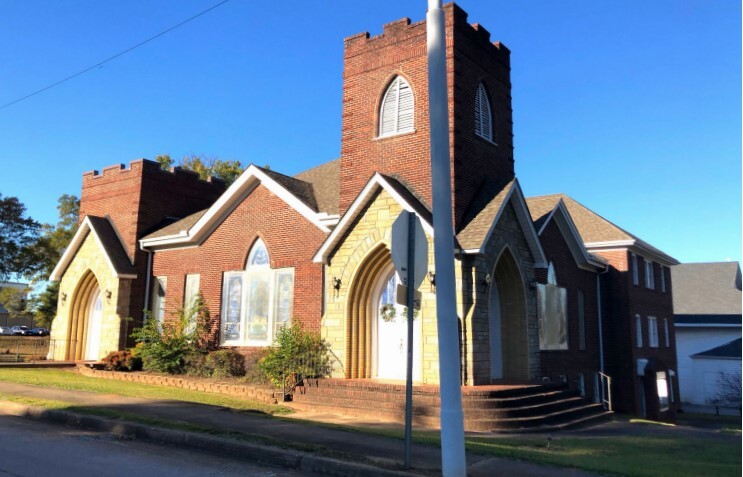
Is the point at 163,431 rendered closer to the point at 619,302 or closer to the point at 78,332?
the point at 78,332

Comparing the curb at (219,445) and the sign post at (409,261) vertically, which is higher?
the sign post at (409,261)

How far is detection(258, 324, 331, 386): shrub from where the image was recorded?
601 inches

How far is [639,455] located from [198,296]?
14.7 m

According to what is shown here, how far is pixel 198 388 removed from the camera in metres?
16.3

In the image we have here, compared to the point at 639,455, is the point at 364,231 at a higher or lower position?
higher

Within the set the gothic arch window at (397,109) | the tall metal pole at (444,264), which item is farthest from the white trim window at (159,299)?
the tall metal pole at (444,264)

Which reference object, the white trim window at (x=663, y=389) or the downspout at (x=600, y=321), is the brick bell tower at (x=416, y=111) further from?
the white trim window at (x=663, y=389)

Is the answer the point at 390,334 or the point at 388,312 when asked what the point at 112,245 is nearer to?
the point at 388,312

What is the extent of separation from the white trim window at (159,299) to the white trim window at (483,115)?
489 inches

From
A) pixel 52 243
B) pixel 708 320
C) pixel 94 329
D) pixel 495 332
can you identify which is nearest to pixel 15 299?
pixel 52 243

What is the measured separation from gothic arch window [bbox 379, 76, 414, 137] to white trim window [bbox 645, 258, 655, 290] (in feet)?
55.1

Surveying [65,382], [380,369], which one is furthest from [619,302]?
[65,382]

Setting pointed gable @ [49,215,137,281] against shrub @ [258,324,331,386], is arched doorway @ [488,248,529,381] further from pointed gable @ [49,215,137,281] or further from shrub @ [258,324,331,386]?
pointed gable @ [49,215,137,281]

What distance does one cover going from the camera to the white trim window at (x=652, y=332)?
2700cm
